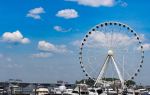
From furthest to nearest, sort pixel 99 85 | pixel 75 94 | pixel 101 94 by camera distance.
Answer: pixel 99 85
pixel 101 94
pixel 75 94

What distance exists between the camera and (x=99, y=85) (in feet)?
346

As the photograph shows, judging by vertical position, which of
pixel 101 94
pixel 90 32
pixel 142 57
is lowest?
pixel 101 94

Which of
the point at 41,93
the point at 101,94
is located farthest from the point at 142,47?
the point at 41,93

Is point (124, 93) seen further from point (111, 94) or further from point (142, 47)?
point (142, 47)

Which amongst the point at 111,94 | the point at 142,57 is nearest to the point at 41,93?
the point at 111,94

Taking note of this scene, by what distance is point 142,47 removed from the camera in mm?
97500

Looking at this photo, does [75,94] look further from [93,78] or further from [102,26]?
[102,26]

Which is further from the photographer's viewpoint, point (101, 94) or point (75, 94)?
point (101, 94)

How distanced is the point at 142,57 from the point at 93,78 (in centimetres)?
1310

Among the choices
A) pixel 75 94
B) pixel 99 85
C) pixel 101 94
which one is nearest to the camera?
pixel 75 94

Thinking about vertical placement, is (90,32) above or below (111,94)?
above

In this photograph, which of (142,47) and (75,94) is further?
(142,47)

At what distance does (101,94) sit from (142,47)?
49.1ft

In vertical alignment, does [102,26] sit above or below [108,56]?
above
